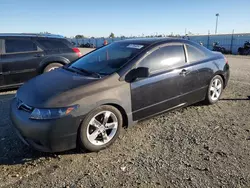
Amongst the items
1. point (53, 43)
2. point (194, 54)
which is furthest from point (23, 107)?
point (53, 43)

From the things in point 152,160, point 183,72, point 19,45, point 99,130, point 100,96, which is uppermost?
point 19,45

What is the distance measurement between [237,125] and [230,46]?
23477 millimetres

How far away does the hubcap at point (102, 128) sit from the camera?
2.99 m

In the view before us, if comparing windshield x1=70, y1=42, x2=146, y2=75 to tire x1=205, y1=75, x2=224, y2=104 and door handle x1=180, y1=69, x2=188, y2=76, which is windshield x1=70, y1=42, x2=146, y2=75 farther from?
tire x1=205, y1=75, x2=224, y2=104

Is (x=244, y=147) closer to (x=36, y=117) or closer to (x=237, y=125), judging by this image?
(x=237, y=125)

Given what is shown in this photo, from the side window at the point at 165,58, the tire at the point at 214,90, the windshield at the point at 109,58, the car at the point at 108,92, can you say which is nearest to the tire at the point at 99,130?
the car at the point at 108,92

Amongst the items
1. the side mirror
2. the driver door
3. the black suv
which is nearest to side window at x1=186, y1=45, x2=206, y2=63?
the driver door

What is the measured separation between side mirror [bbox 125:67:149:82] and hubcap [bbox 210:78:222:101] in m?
2.14

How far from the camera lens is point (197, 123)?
390cm

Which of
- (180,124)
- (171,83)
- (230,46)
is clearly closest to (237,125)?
(180,124)

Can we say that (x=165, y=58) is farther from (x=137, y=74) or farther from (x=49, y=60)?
(x=49, y=60)

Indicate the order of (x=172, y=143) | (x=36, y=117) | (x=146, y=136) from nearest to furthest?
(x=36, y=117)
(x=172, y=143)
(x=146, y=136)

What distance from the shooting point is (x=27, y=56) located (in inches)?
235

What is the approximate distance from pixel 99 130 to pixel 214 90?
2.97 m
